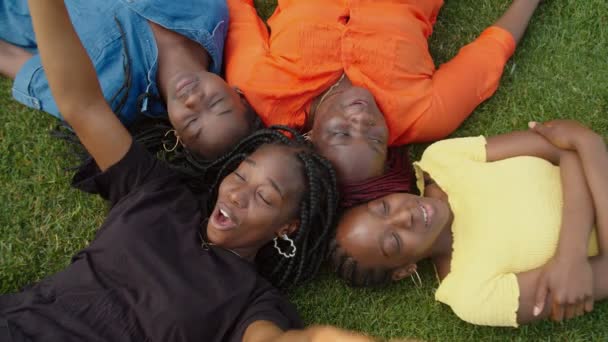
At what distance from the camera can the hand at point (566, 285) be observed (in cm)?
231

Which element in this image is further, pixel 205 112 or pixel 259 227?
pixel 205 112

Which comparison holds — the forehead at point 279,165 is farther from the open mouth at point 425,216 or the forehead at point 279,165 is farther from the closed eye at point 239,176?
the open mouth at point 425,216

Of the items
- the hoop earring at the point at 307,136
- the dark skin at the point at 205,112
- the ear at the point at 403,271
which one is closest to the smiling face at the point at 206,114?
the dark skin at the point at 205,112

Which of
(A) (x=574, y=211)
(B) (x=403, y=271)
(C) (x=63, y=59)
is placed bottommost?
(B) (x=403, y=271)

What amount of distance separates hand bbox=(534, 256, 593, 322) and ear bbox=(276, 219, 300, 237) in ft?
3.26

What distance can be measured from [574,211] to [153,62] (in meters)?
1.98

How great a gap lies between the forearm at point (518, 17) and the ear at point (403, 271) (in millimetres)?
1294

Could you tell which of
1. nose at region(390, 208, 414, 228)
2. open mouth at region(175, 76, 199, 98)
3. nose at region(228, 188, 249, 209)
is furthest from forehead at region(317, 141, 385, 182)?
open mouth at region(175, 76, 199, 98)

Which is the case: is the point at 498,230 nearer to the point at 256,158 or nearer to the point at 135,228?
the point at 256,158

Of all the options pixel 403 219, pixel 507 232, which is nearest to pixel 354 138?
pixel 403 219

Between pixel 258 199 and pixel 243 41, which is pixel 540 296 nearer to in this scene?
pixel 258 199

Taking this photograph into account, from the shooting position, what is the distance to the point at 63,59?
80.1 inches

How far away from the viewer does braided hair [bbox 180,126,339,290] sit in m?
2.40

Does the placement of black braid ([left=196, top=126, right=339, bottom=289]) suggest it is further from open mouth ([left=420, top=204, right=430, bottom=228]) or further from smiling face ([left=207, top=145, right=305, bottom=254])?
open mouth ([left=420, top=204, right=430, bottom=228])
